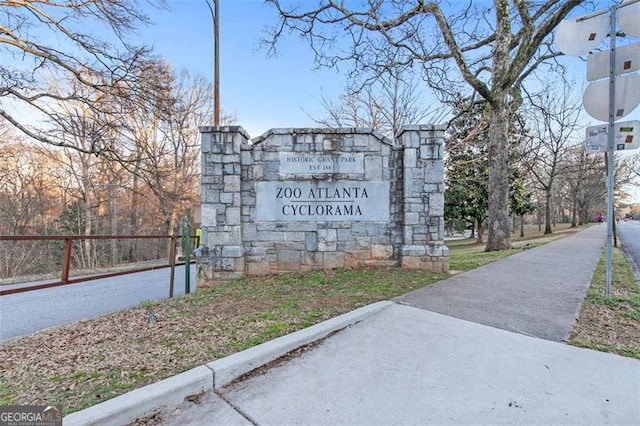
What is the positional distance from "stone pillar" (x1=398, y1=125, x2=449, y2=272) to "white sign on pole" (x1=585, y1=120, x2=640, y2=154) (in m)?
2.21

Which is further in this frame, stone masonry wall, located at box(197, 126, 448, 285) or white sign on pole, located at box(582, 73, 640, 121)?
stone masonry wall, located at box(197, 126, 448, 285)

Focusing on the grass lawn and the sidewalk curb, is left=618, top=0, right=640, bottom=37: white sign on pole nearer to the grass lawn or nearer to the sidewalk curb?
the grass lawn

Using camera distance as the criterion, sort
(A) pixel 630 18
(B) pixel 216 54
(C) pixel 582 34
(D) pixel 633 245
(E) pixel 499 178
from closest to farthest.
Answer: (A) pixel 630 18 → (C) pixel 582 34 → (E) pixel 499 178 → (B) pixel 216 54 → (D) pixel 633 245

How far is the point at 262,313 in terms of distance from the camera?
3703 millimetres

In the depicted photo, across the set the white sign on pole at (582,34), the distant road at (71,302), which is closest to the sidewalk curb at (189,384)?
the distant road at (71,302)

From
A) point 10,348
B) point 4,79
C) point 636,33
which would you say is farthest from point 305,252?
point 4,79

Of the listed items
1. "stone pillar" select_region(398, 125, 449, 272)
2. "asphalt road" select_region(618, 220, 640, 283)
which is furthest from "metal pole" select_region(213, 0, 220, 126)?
"asphalt road" select_region(618, 220, 640, 283)

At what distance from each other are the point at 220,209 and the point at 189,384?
12.8 feet

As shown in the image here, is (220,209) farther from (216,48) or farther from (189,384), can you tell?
(216,48)

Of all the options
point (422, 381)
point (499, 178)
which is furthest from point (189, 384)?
point (499, 178)

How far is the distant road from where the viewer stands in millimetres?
4645

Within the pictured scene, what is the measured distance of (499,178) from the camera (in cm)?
982

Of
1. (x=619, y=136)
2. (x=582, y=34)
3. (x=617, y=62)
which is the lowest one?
(x=619, y=136)

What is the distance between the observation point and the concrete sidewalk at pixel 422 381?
75.9 inches
